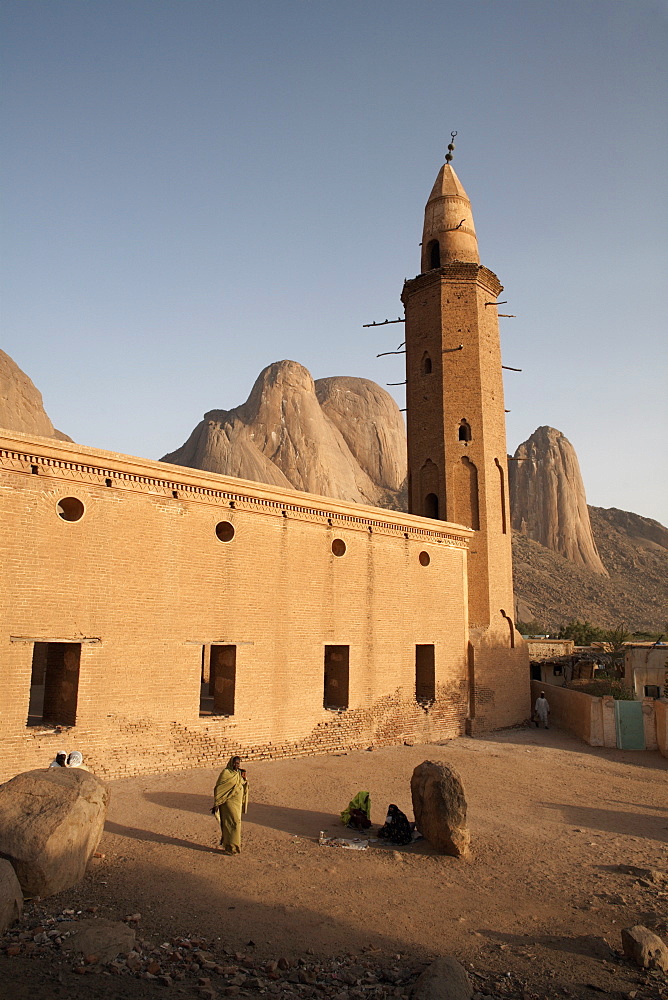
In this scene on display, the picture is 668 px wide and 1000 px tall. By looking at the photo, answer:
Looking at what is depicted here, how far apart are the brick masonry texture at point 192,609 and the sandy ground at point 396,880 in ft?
3.49

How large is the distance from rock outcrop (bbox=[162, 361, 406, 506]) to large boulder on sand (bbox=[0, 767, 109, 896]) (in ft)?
135

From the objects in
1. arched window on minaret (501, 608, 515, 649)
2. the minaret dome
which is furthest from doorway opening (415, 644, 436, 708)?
the minaret dome

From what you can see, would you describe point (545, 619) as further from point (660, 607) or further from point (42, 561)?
point (42, 561)

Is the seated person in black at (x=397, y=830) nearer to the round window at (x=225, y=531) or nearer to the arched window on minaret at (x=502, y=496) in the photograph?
the round window at (x=225, y=531)

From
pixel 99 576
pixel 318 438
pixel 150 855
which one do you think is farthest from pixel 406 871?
pixel 318 438

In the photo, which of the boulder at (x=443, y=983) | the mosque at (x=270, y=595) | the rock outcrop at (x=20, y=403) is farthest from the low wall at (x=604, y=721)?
the rock outcrop at (x=20, y=403)

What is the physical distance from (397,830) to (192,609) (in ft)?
17.8

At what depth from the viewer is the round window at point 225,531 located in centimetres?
1288

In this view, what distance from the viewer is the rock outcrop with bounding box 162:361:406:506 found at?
53125mm

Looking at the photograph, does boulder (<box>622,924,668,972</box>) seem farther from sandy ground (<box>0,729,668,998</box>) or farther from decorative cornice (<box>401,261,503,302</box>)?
decorative cornice (<box>401,261,503,302</box>)

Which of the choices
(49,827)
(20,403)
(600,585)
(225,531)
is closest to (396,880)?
(49,827)

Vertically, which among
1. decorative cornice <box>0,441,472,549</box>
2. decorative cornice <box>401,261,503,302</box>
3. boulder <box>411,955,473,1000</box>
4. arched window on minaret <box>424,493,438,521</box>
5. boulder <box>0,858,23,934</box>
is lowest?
boulder <box>411,955,473,1000</box>

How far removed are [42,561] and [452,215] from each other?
1716cm

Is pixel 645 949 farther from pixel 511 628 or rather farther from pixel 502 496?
pixel 502 496
